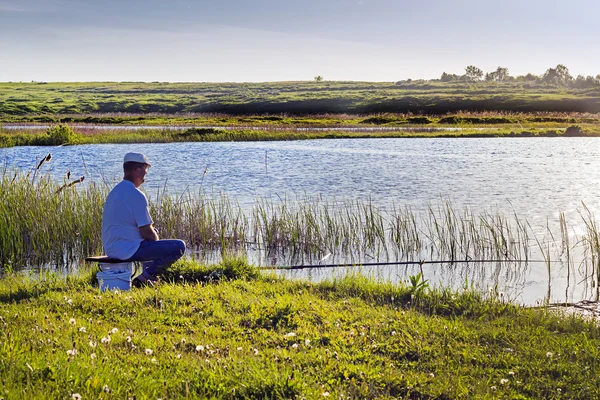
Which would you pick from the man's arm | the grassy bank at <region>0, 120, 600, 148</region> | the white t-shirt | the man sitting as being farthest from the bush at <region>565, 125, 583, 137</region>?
the white t-shirt

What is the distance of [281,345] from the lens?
6.54 m

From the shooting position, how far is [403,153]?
126ft

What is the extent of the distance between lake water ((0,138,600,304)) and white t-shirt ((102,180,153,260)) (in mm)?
4303

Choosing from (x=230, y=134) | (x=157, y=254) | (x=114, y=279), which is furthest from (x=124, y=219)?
(x=230, y=134)

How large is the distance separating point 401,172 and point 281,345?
2354 centimetres

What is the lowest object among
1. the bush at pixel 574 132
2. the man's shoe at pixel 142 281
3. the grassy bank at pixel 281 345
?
the man's shoe at pixel 142 281

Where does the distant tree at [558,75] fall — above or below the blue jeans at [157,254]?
above

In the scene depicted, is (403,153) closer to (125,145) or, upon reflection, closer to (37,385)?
(125,145)

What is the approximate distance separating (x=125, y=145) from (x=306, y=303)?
37.4 metres

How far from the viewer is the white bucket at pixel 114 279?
8938mm

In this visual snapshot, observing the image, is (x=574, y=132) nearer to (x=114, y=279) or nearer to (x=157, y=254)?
(x=157, y=254)

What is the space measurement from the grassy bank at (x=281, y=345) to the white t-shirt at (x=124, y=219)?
2.33 ft

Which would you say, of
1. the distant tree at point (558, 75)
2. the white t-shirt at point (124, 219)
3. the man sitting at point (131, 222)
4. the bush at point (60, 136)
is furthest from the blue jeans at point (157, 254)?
the distant tree at point (558, 75)

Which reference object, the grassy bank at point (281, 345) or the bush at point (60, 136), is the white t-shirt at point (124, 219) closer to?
the grassy bank at point (281, 345)
